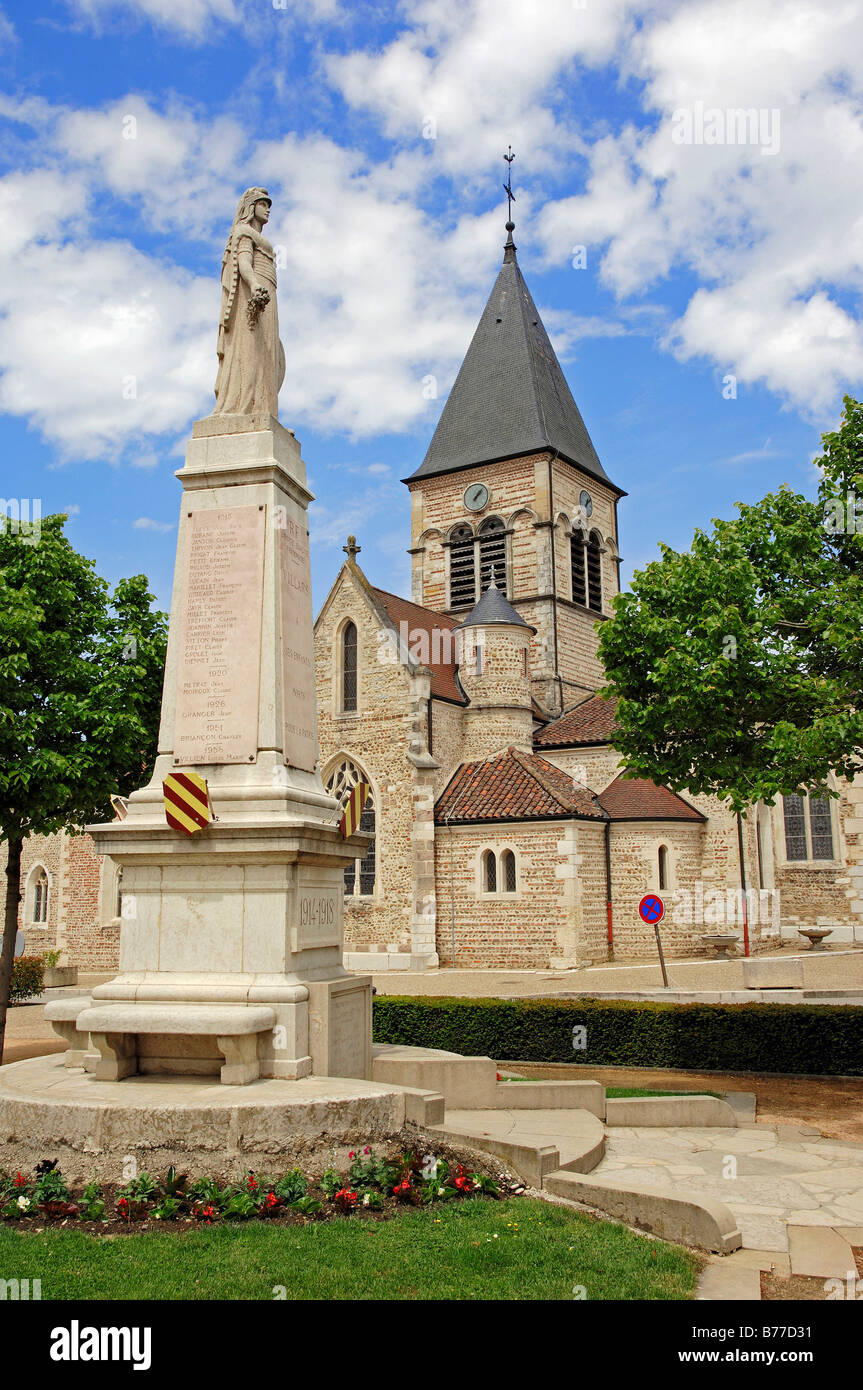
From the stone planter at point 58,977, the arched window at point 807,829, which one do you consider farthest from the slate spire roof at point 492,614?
the stone planter at point 58,977

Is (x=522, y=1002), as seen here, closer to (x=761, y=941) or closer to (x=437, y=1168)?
(x=437, y=1168)

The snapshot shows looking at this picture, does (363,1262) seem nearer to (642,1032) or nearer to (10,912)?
(642,1032)

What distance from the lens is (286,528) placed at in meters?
8.91

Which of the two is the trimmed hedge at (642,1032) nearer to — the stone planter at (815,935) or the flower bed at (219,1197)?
the flower bed at (219,1197)

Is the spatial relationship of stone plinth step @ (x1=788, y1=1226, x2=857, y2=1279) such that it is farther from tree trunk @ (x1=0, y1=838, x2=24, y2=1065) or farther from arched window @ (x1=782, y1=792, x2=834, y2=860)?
arched window @ (x1=782, y1=792, x2=834, y2=860)

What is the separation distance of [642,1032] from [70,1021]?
802cm

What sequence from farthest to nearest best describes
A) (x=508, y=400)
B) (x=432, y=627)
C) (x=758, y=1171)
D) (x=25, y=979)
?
1. (x=508, y=400)
2. (x=432, y=627)
3. (x=25, y=979)
4. (x=758, y=1171)

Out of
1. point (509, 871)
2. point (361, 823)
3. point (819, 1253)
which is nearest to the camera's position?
point (819, 1253)

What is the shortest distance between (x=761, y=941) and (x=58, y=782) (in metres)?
20.2

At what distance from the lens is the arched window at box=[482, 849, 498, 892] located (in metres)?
27.1

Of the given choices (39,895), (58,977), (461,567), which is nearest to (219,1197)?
(58,977)

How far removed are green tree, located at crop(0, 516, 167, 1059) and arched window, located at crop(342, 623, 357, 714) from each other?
→ 14.3 m

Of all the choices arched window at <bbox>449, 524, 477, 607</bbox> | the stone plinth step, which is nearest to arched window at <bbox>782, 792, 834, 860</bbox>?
arched window at <bbox>449, 524, 477, 607</bbox>

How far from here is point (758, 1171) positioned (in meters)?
8.41
